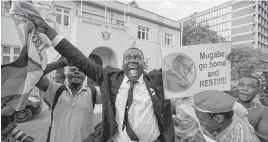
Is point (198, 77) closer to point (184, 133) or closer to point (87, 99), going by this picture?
point (184, 133)

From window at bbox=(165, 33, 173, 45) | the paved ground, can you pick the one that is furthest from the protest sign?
window at bbox=(165, 33, 173, 45)

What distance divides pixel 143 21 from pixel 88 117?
16.3 m

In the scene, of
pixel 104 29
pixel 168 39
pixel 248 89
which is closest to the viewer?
pixel 248 89

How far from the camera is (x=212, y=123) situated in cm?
153

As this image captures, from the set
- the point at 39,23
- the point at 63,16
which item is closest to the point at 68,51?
the point at 39,23

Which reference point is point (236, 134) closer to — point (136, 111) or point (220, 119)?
point (220, 119)

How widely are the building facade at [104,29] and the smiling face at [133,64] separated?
8008 mm

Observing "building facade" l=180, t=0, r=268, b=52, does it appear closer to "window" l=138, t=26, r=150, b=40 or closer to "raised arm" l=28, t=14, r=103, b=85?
"window" l=138, t=26, r=150, b=40

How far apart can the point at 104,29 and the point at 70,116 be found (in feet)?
38.6

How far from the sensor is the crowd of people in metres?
1.53

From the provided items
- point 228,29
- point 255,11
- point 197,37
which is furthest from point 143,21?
point 228,29

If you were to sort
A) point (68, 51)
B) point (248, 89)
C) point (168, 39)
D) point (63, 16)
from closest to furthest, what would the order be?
point (68, 51) → point (248, 89) → point (63, 16) → point (168, 39)

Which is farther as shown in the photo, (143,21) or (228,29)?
(228,29)

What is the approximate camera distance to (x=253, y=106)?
231 cm
